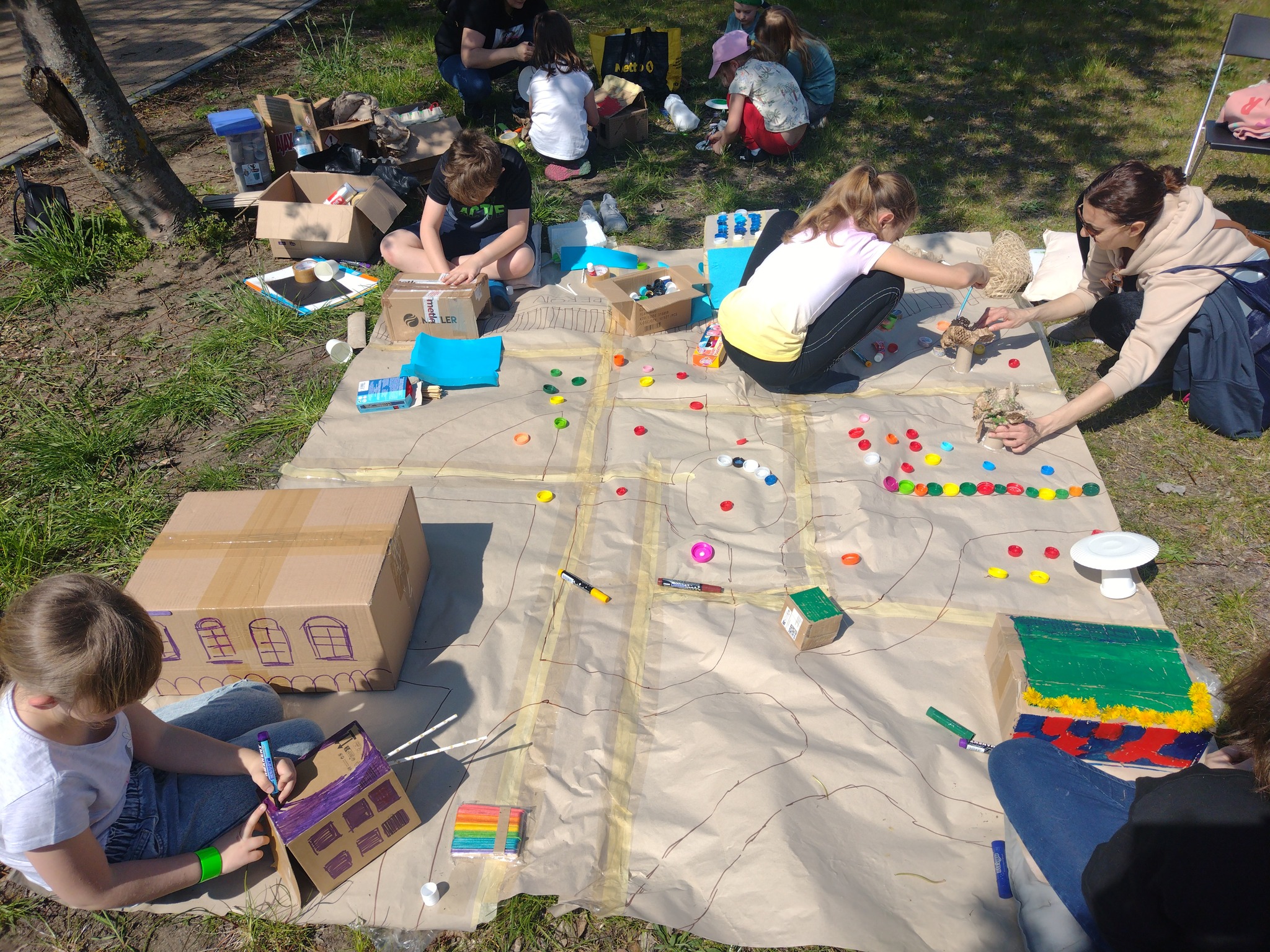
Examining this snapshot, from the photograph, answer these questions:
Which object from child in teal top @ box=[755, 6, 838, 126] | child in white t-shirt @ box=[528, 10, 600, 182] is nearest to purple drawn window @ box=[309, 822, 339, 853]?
child in white t-shirt @ box=[528, 10, 600, 182]

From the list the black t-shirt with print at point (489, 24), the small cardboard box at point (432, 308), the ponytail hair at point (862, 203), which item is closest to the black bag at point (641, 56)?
the black t-shirt with print at point (489, 24)

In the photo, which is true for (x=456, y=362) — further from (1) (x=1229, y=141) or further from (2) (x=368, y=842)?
(1) (x=1229, y=141)

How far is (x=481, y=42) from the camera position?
6203 mm

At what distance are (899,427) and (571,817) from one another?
2.24m

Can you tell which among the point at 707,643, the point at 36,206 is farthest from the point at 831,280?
the point at 36,206

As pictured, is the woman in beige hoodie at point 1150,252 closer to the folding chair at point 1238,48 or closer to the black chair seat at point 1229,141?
the black chair seat at point 1229,141

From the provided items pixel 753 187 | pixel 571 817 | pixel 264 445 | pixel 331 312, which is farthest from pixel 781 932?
pixel 753 187

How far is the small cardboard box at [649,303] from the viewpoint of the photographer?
4.21 m

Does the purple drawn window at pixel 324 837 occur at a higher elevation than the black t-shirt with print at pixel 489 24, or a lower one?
lower

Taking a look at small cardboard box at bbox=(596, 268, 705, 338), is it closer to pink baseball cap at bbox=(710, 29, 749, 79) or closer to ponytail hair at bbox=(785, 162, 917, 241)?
ponytail hair at bbox=(785, 162, 917, 241)

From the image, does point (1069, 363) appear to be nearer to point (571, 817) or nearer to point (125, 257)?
point (571, 817)

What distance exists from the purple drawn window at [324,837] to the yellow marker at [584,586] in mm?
1149

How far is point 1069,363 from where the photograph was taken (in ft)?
13.5

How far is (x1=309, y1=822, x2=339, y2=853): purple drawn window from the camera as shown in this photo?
2072 millimetres
